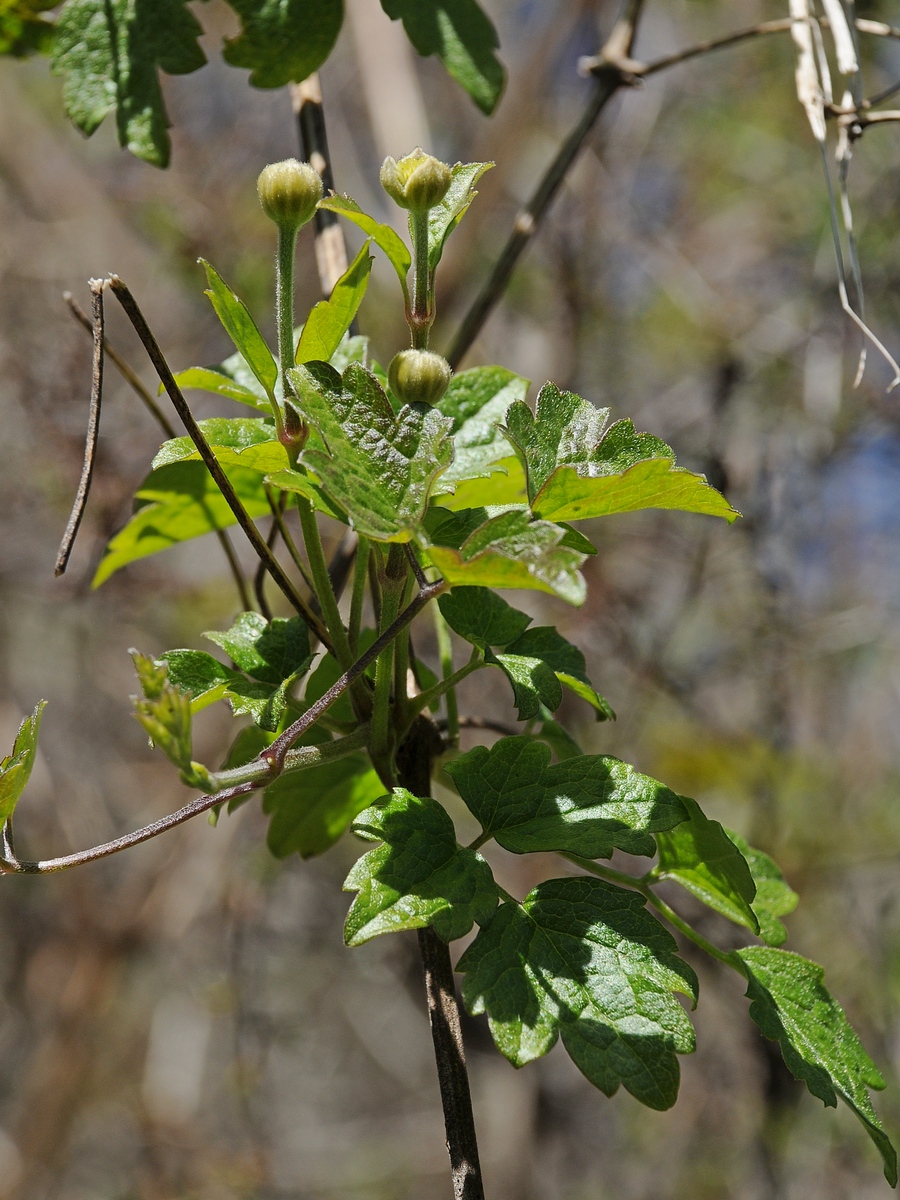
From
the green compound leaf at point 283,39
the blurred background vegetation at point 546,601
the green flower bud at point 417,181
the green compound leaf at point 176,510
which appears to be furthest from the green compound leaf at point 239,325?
the blurred background vegetation at point 546,601

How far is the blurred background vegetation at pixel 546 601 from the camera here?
2.39 meters

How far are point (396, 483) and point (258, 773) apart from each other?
7.6 inches

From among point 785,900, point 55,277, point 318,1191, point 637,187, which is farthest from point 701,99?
point 318,1191

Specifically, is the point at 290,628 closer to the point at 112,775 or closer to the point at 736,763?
the point at 736,763

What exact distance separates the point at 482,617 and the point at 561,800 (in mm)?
150

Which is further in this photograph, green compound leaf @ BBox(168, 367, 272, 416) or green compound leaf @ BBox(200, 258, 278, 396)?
green compound leaf @ BBox(168, 367, 272, 416)

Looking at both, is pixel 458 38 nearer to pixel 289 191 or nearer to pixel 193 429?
pixel 289 191

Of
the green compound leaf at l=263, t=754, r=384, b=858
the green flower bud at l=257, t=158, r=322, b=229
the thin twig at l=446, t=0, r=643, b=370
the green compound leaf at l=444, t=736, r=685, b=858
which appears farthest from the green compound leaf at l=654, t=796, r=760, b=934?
the thin twig at l=446, t=0, r=643, b=370

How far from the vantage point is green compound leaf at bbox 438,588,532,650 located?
2.33 feet

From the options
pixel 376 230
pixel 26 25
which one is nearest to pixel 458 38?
pixel 26 25

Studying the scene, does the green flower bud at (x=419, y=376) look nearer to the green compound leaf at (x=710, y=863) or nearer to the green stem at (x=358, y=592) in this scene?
the green stem at (x=358, y=592)

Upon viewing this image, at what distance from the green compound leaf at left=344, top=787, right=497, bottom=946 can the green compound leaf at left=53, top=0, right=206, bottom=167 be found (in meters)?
0.75

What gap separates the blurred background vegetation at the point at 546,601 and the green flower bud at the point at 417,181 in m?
1.25

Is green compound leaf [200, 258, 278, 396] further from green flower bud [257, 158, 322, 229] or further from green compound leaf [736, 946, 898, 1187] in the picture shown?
green compound leaf [736, 946, 898, 1187]
